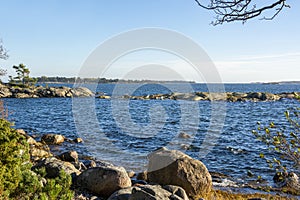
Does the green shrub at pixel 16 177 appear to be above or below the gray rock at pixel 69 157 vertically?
above

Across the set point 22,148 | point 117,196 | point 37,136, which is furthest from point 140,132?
point 22,148

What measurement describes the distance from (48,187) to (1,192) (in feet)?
2.29

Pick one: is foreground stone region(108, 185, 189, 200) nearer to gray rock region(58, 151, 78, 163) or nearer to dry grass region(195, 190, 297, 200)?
dry grass region(195, 190, 297, 200)

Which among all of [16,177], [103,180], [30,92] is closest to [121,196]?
[103,180]

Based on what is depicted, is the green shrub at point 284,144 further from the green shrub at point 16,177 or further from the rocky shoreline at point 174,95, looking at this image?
the rocky shoreline at point 174,95

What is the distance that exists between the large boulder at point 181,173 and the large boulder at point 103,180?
4.23 ft

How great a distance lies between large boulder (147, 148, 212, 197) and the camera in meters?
8.73

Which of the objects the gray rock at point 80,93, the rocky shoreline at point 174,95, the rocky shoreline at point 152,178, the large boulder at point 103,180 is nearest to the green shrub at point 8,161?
the rocky shoreline at point 152,178

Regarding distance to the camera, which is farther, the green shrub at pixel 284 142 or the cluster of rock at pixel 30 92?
the cluster of rock at pixel 30 92

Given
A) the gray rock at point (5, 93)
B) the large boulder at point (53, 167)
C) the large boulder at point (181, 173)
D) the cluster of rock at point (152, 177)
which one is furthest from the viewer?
the gray rock at point (5, 93)

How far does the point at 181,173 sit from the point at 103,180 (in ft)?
7.81

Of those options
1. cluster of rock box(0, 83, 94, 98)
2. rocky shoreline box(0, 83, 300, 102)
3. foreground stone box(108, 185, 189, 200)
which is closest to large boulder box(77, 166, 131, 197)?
foreground stone box(108, 185, 189, 200)

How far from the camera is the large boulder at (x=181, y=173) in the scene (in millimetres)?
8734

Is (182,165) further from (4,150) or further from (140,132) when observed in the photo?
(140,132)
